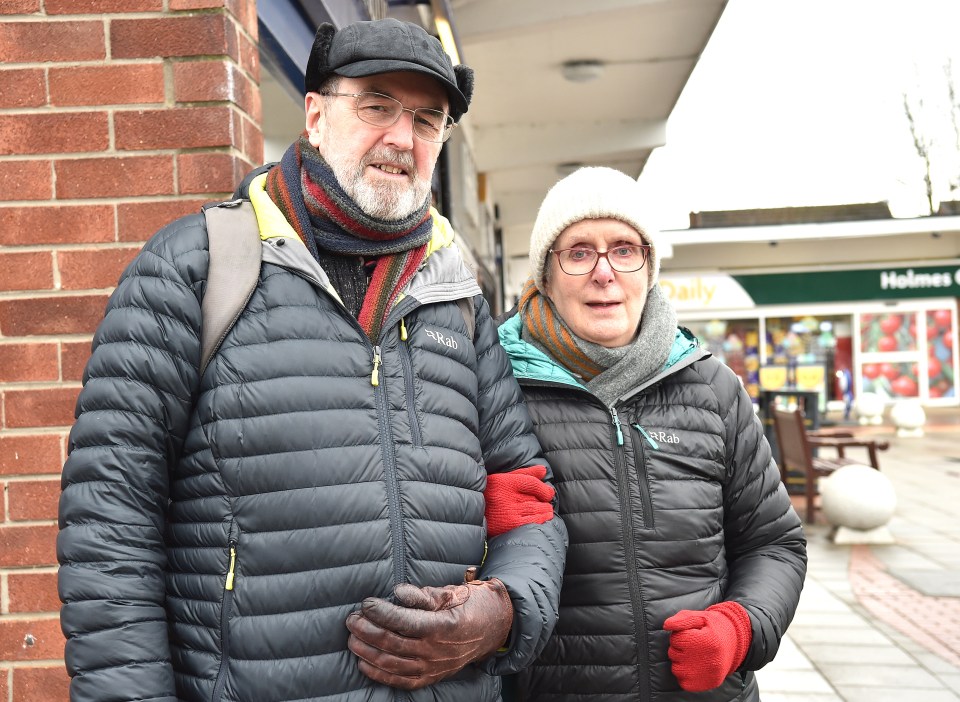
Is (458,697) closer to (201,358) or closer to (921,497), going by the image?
(201,358)

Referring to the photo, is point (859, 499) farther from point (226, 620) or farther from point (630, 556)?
point (226, 620)

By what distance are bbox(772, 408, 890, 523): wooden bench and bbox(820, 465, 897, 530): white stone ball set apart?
0.62 m

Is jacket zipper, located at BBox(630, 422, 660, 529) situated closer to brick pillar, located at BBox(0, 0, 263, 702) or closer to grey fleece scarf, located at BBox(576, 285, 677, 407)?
grey fleece scarf, located at BBox(576, 285, 677, 407)

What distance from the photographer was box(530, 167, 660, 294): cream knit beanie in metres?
2.24

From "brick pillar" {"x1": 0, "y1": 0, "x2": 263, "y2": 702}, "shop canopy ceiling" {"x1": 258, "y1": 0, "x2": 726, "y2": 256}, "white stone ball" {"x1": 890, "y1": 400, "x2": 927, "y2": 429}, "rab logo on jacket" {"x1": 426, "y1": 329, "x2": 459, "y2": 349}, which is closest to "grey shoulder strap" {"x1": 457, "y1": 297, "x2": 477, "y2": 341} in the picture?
"rab logo on jacket" {"x1": 426, "y1": 329, "x2": 459, "y2": 349}

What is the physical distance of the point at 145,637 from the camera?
150cm

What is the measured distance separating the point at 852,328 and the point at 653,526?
1028 inches

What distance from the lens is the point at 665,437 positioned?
7.20ft

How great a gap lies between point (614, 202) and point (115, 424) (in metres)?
1.31

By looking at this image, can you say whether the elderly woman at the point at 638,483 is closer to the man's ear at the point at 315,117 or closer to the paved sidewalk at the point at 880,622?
the man's ear at the point at 315,117

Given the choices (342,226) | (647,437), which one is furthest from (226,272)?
(647,437)

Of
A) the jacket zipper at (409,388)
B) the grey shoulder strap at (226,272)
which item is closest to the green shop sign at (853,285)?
the jacket zipper at (409,388)

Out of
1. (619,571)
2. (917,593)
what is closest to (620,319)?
(619,571)

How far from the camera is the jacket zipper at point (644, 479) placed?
215cm
